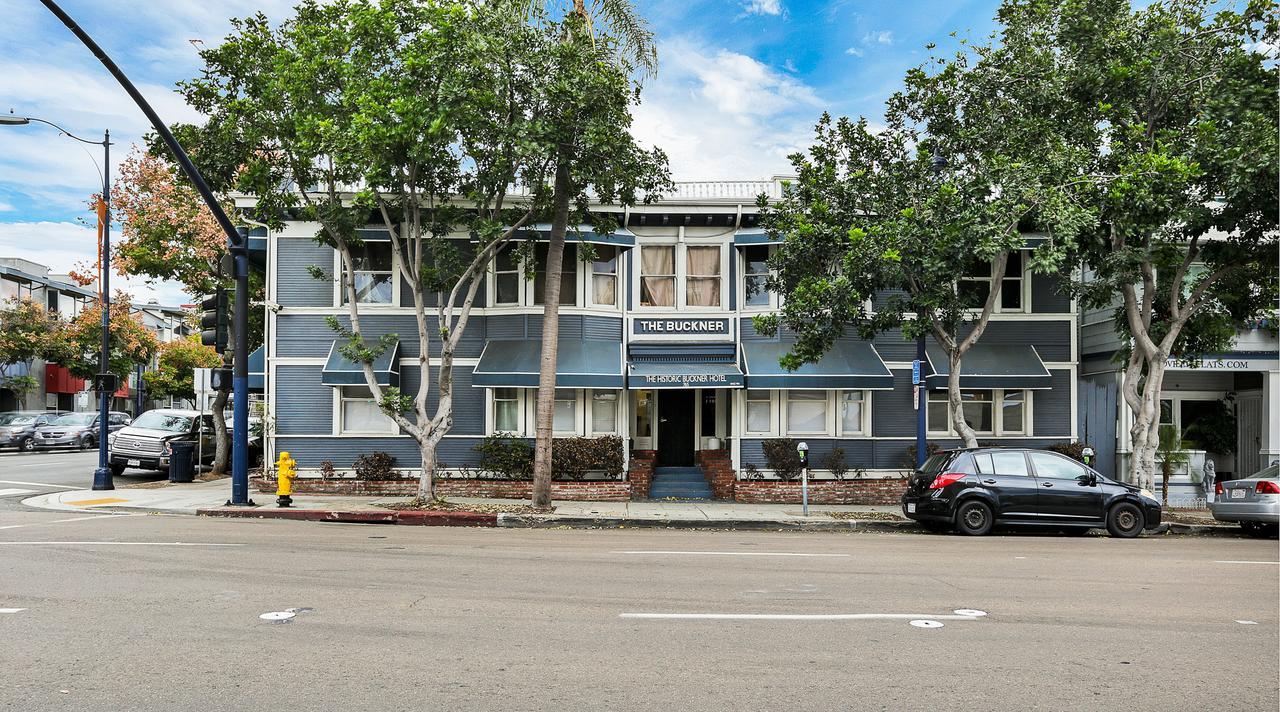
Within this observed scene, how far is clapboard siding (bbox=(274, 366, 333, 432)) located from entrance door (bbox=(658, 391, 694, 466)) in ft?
24.8

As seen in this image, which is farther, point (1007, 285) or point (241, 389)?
point (1007, 285)

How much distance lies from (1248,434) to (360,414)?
808 inches

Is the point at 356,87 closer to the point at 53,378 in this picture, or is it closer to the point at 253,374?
the point at 253,374

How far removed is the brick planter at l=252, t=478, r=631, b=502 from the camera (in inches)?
735

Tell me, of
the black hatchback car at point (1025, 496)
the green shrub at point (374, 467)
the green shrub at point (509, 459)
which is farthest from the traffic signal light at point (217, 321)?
the black hatchback car at point (1025, 496)

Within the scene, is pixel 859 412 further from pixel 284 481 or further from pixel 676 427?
A: pixel 284 481

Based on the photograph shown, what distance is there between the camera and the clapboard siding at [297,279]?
19781 millimetres

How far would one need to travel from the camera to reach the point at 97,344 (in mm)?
40156

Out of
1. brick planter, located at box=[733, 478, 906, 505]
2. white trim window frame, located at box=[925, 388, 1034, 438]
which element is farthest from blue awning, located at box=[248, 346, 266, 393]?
white trim window frame, located at box=[925, 388, 1034, 438]

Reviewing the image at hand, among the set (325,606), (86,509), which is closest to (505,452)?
(86,509)

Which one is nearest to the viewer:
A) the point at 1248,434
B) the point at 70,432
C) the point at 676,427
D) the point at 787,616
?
the point at 787,616

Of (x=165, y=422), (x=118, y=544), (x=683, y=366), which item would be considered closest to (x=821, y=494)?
(x=683, y=366)

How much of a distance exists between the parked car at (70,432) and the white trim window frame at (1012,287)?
32.9m

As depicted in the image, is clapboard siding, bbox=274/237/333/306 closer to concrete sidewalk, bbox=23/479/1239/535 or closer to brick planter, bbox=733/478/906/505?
concrete sidewalk, bbox=23/479/1239/535
